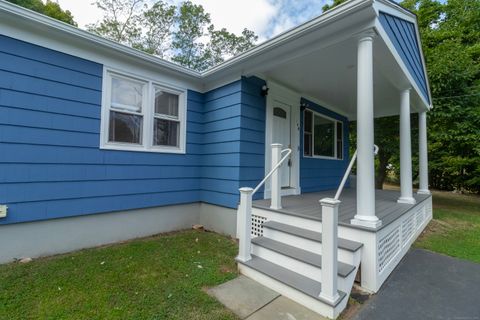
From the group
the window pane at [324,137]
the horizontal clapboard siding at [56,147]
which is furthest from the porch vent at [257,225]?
the window pane at [324,137]

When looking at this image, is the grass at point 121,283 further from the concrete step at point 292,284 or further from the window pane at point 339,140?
the window pane at point 339,140

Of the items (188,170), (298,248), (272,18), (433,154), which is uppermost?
(272,18)

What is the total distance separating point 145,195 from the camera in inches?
156

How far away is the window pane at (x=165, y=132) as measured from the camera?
13.6 ft

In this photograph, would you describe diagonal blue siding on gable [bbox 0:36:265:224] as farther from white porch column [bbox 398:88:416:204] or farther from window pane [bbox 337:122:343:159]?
window pane [bbox 337:122:343:159]

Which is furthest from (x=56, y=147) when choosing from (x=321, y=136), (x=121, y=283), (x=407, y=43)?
(x=407, y=43)

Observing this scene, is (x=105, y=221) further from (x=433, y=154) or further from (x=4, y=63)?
(x=433, y=154)

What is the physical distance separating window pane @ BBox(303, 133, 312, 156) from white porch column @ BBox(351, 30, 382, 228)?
2.83 m

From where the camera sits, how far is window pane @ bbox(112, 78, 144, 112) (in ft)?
12.1

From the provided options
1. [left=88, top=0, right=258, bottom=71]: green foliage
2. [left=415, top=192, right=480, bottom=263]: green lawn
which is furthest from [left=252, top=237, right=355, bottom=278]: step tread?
[left=88, top=0, right=258, bottom=71]: green foliage

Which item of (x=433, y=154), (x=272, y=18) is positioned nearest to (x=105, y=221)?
(x=272, y=18)

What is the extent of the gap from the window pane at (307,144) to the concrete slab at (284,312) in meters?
3.82

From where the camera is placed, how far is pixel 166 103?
14.1ft

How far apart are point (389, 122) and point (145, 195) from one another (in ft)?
28.7
